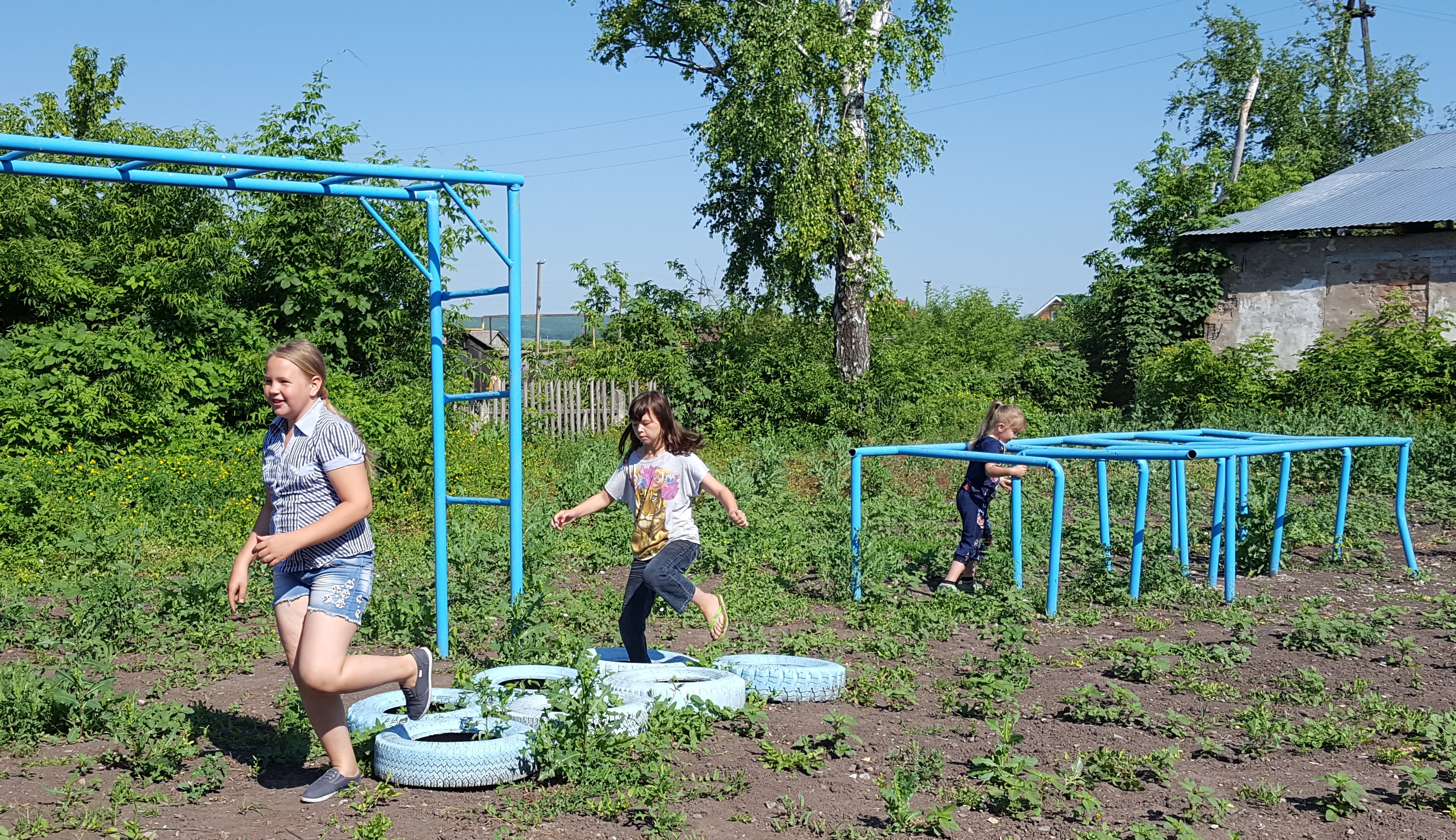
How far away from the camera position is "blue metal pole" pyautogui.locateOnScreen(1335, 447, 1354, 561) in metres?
8.20

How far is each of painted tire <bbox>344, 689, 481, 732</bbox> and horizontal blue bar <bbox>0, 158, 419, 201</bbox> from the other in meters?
2.19

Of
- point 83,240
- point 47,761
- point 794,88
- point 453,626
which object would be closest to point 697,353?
point 794,88

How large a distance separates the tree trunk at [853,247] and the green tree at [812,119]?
2 cm

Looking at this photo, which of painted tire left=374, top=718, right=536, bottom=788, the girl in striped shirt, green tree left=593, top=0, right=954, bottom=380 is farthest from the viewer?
green tree left=593, top=0, right=954, bottom=380

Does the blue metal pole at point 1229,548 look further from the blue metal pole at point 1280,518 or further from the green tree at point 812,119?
the green tree at point 812,119

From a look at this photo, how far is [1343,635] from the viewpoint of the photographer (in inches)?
229

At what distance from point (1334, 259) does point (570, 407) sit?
12.4 metres

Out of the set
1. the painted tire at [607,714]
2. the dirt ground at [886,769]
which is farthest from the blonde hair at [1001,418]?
the painted tire at [607,714]

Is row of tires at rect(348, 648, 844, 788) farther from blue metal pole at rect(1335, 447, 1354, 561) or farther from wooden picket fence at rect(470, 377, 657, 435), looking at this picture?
wooden picket fence at rect(470, 377, 657, 435)

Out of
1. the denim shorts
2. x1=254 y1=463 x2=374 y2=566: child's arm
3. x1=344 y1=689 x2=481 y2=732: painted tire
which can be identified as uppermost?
x1=254 y1=463 x2=374 y2=566: child's arm

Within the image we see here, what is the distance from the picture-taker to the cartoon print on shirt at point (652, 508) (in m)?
5.03

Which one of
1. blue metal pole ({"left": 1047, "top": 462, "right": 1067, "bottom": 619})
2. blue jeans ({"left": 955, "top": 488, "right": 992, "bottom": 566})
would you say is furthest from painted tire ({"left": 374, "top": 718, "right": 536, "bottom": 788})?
blue jeans ({"left": 955, "top": 488, "right": 992, "bottom": 566})

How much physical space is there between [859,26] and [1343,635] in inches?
531

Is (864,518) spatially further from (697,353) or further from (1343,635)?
(697,353)
